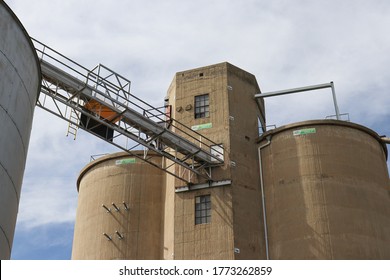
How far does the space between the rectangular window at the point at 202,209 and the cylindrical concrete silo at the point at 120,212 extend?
3576 millimetres

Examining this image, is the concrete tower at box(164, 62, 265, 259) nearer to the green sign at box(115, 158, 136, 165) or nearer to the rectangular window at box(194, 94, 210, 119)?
the rectangular window at box(194, 94, 210, 119)

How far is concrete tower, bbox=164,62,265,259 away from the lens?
2770cm

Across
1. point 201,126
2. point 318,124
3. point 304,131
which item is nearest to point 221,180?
point 201,126

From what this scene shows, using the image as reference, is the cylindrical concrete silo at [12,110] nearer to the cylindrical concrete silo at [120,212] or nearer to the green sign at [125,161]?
the cylindrical concrete silo at [120,212]

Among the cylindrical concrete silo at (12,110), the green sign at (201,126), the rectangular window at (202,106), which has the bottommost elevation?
the cylindrical concrete silo at (12,110)

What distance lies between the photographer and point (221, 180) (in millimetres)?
29000

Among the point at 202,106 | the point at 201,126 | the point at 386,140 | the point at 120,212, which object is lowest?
the point at 120,212

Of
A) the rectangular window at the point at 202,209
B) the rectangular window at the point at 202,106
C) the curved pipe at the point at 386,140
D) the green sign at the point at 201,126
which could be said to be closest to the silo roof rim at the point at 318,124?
the curved pipe at the point at 386,140

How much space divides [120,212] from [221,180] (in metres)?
6.55

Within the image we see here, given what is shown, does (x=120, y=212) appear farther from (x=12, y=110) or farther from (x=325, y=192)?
(x=12, y=110)

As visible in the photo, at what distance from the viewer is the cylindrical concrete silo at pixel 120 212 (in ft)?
102

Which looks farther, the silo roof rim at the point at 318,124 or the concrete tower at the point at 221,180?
the silo roof rim at the point at 318,124

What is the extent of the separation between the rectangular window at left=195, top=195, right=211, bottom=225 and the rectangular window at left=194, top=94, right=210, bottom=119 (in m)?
4.79

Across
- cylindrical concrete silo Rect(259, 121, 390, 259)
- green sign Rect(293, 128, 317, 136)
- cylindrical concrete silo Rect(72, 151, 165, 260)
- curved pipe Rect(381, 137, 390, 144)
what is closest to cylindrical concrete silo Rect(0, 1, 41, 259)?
cylindrical concrete silo Rect(72, 151, 165, 260)
